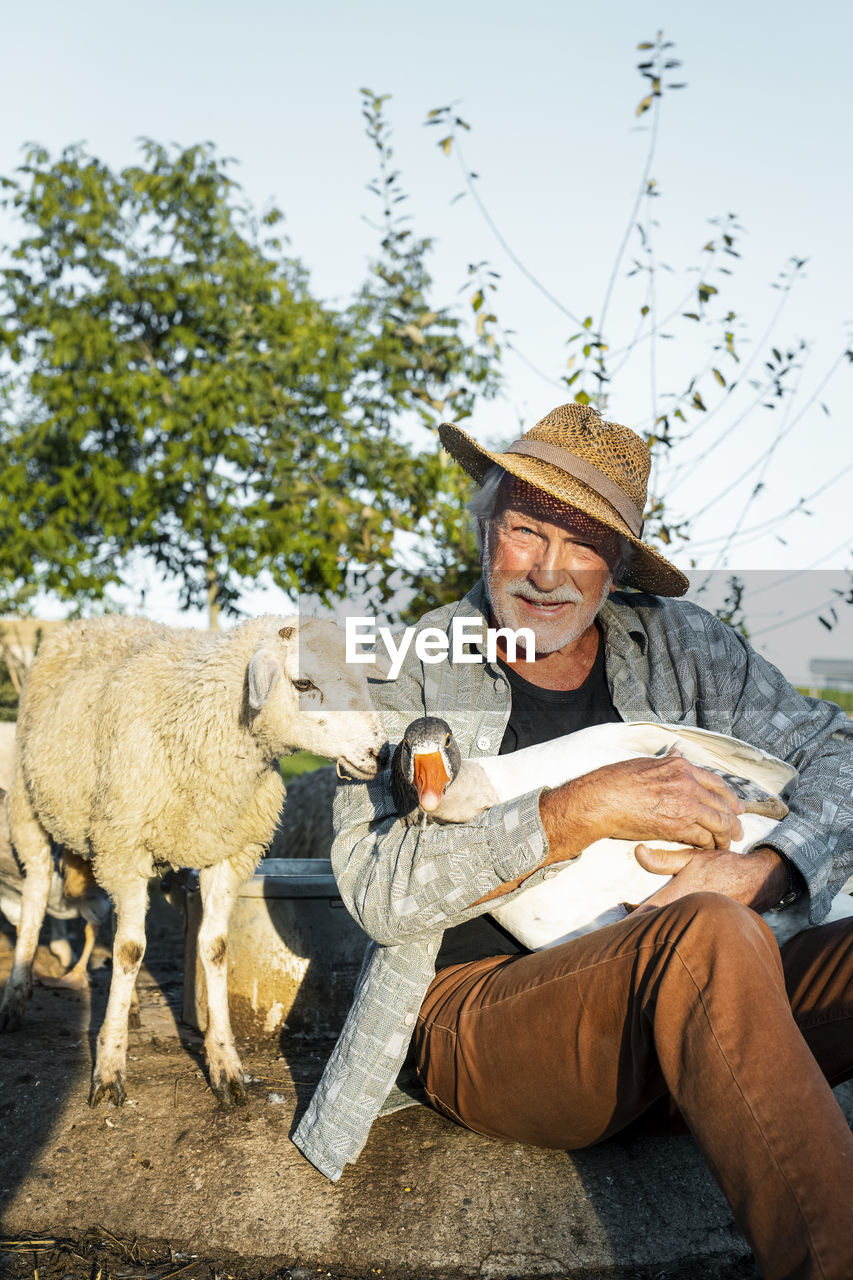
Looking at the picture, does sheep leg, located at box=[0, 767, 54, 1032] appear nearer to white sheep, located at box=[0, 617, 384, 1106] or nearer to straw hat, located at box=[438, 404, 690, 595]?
white sheep, located at box=[0, 617, 384, 1106]

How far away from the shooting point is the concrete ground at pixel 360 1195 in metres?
2.49

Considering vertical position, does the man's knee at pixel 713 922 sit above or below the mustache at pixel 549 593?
below

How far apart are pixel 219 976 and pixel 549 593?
180 cm

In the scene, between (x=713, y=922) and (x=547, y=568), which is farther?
(x=547, y=568)

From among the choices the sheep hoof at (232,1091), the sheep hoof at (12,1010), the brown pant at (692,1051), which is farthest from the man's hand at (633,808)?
the sheep hoof at (12,1010)

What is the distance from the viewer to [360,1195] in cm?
270

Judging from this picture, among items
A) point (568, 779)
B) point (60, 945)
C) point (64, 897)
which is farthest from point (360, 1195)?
point (60, 945)

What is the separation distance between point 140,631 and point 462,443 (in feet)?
5.92

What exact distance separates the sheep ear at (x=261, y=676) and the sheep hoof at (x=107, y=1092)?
1.28 metres

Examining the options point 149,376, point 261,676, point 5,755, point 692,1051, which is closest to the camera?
point 692,1051

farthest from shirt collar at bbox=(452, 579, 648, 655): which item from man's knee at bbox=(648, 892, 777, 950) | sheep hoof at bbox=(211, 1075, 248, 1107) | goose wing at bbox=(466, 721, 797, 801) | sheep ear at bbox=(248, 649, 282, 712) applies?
sheep hoof at bbox=(211, 1075, 248, 1107)

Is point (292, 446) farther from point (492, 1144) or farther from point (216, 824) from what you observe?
point (492, 1144)

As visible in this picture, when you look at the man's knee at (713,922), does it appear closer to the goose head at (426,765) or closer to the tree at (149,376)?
the goose head at (426,765)

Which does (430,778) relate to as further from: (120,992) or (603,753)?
(120,992)
